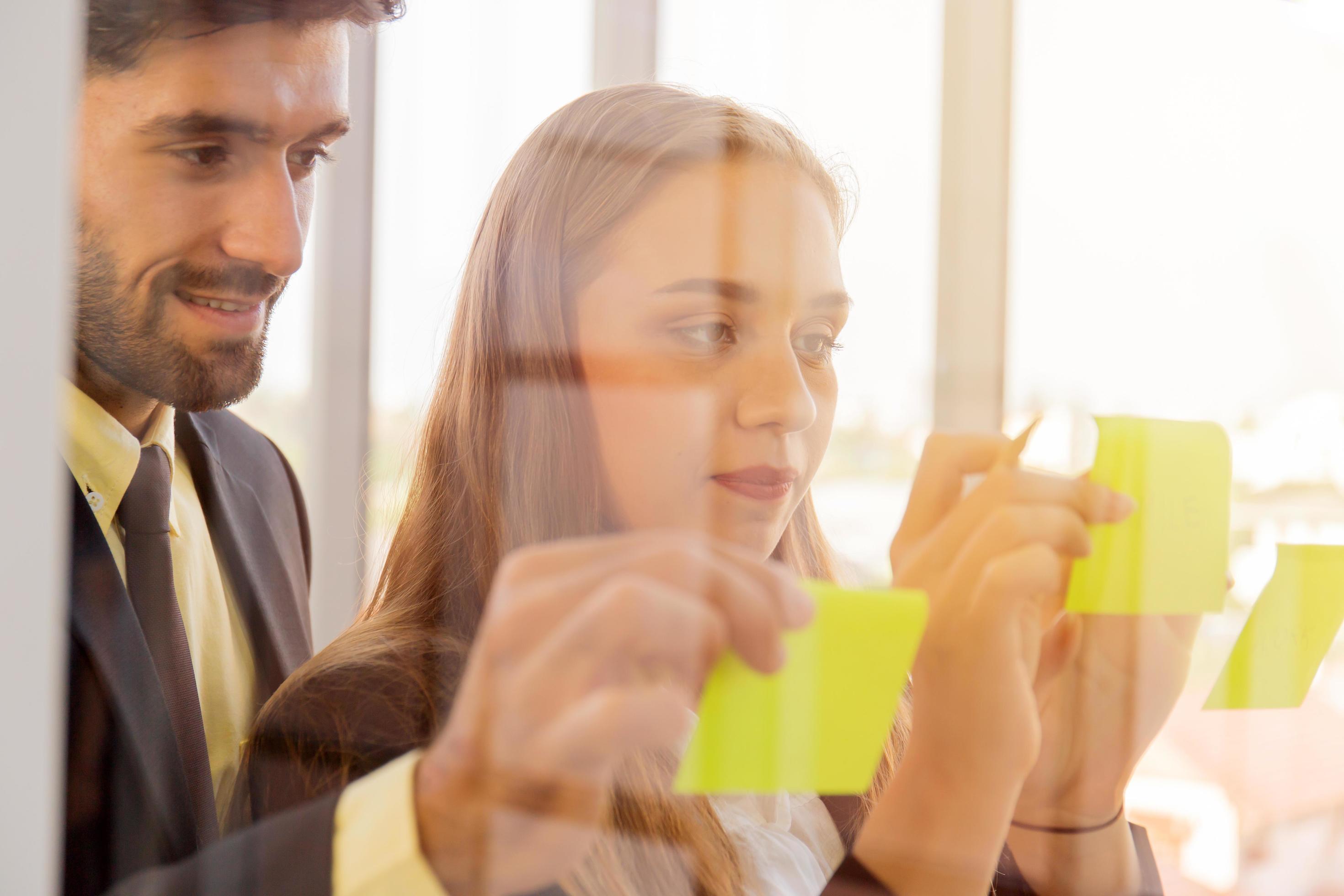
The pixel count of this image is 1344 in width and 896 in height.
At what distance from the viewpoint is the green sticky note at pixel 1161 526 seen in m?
0.48

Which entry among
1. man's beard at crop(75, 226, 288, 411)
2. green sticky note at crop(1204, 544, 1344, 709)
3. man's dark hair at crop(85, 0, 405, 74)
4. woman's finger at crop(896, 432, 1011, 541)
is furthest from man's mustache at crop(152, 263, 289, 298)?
green sticky note at crop(1204, 544, 1344, 709)

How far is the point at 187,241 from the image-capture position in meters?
0.52

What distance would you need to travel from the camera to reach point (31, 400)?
0.34 metres

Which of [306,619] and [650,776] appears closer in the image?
[650,776]

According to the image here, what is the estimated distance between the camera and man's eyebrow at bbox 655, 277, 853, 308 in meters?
0.48

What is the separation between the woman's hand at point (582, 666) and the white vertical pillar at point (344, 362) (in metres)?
0.29

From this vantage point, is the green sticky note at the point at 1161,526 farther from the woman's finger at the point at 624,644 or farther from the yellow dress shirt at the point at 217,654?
the yellow dress shirt at the point at 217,654

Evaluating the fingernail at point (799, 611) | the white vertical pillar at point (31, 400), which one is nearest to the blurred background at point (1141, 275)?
the fingernail at point (799, 611)

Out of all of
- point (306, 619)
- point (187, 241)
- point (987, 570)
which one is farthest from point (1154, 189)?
point (306, 619)

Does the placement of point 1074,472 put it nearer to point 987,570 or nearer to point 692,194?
point 987,570

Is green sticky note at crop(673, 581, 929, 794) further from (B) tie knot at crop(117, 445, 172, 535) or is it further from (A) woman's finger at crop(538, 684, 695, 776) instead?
(B) tie knot at crop(117, 445, 172, 535)

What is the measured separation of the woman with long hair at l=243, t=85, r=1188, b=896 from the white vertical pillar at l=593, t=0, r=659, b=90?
0.04 m

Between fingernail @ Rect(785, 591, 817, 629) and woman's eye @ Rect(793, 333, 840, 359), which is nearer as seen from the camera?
fingernail @ Rect(785, 591, 817, 629)

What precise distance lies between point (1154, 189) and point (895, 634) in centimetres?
33
